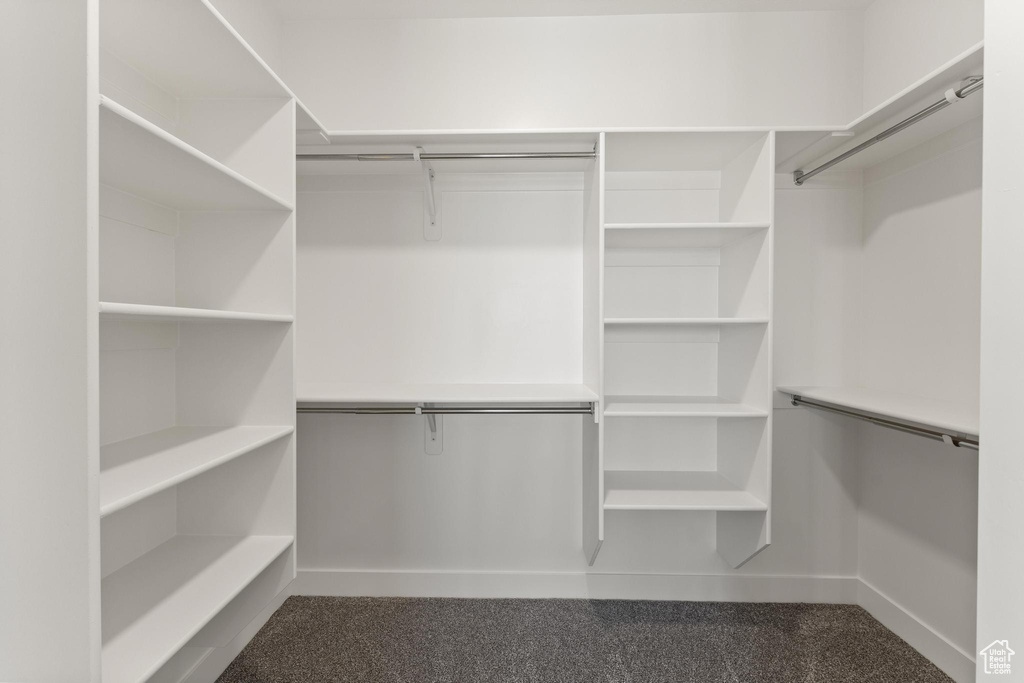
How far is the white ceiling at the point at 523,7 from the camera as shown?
90.5 inches

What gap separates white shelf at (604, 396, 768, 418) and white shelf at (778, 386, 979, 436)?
30 centimetres

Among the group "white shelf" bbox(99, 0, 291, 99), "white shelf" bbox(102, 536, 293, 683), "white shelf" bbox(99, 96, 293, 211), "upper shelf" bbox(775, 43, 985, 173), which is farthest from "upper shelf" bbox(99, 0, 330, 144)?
"upper shelf" bbox(775, 43, 985, 173)

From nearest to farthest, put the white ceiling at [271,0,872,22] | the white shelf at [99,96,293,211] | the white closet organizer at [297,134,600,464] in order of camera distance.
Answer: the white shelf at [99,96,293,211]
the white ceiling at [271,0,872,22]
the white closet organizer at [297,134,600,464]

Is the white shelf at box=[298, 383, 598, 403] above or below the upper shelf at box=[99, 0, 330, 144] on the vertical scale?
below

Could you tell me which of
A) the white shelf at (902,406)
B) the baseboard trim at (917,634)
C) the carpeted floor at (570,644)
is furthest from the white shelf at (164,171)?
the baseboard trim at (917,634)

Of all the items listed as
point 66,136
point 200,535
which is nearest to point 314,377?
point 200,535

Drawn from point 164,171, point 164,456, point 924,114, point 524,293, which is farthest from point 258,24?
point 924,114

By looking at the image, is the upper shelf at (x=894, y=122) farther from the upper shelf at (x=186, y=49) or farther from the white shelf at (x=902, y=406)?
the upper shelf at (x=186, y=49)

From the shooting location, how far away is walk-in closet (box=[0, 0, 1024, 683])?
1.60 metres

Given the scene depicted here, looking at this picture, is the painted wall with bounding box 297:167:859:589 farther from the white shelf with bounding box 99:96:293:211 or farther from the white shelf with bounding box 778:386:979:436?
the white shelf with bounding box 99:96:293:211

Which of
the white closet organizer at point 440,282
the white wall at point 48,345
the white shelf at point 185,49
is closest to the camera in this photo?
the white wall at point 48,345

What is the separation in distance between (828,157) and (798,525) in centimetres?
168

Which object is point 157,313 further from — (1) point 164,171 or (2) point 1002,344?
(2) point 1002,344

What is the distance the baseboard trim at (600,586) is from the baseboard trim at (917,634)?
98 millimetres
